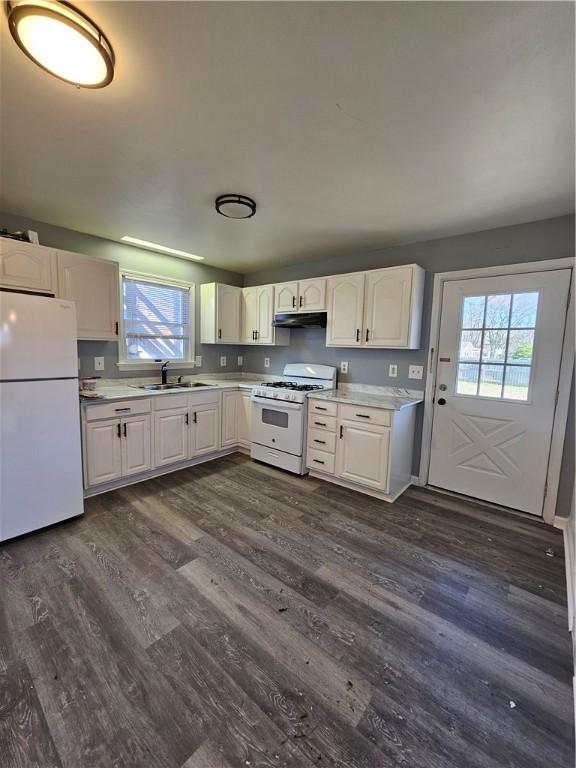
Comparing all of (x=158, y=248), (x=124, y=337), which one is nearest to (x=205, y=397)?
(x=124, y=337)

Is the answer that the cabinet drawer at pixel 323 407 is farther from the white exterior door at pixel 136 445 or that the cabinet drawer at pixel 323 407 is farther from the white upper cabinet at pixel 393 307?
the white exterior door at pixel 136 445

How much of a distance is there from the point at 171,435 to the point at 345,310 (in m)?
2.27

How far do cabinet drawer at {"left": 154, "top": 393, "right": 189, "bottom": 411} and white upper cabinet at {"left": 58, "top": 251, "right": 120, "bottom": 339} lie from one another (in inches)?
29.8

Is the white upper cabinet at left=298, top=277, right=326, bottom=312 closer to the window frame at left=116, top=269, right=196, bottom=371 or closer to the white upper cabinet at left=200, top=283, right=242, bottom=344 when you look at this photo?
the white upper cabinet at left=200, top=283, right=242, bottom=344

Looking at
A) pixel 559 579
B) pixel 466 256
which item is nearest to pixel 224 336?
pixel 466 256

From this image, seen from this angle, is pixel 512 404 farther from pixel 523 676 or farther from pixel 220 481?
pixel 220 481

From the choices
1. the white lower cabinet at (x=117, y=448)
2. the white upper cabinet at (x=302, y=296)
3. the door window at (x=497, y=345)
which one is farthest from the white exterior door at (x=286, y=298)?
the white lower cabinet at (x=117, y=448)

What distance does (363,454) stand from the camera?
301cm

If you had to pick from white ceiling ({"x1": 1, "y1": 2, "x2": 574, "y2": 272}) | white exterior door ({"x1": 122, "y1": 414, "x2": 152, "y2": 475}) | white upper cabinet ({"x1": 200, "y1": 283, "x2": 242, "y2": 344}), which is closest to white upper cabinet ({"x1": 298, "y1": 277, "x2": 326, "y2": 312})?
white ceiling ({"x1": 1, "y1": 2, "x2": 574, "y2": 272})

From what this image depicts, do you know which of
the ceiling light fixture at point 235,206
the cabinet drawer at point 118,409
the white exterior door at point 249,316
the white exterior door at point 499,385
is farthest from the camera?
the white exterior door at point 249,316

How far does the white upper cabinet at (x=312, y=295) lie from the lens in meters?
3.52

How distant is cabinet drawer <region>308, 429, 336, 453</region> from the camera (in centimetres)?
323

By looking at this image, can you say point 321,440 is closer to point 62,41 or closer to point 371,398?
point 371,398

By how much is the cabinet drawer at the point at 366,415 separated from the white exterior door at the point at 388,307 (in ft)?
2.23
